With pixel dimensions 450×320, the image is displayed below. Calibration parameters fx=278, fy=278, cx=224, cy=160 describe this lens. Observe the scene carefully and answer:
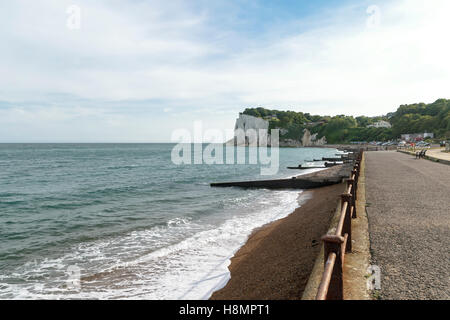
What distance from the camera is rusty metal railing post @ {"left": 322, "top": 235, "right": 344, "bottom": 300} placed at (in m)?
2.83

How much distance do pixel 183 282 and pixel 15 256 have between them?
6672mm

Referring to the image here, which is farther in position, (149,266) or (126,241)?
(126,241)

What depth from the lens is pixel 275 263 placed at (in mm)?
6996

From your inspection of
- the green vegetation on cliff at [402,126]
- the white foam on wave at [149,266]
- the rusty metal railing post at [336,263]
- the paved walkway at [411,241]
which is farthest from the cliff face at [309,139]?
the rusty metal railing post at [336,263]

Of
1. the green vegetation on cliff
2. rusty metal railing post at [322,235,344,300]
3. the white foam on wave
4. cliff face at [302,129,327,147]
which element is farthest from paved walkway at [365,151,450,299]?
cliff face at [302,129,327,147]

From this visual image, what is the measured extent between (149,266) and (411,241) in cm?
658

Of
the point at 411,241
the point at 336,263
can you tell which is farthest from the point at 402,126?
the point at 336,263

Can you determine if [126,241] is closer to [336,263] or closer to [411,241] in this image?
[411,241]

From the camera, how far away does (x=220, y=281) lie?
688 centimetres

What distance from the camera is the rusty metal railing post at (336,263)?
9.30 feet

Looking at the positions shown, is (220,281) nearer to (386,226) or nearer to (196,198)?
(386,226)

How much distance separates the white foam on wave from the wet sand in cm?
43

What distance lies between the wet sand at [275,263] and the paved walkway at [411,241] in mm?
1515

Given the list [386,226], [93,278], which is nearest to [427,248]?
[386,226]
